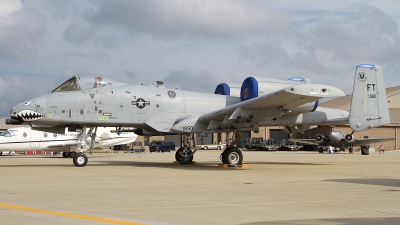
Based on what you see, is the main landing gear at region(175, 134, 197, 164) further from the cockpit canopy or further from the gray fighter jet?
the gray fighter jet

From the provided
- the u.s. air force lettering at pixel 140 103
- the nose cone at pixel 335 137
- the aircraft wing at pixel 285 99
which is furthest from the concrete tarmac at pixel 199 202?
the nose cone at pixel 335 137

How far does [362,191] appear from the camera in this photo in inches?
403

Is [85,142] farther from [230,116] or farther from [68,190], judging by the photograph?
[68,190]

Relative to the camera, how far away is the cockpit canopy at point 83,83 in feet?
60.7

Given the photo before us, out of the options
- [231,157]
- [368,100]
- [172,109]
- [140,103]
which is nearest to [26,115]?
[140,103]

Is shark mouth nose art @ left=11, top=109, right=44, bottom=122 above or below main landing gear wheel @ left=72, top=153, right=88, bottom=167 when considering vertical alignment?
above

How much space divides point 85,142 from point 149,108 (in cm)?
289

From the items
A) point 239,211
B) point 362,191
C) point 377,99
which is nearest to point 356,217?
point 239,211

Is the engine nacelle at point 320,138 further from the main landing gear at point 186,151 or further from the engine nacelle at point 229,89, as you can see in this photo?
the main landing gear at point 186,151

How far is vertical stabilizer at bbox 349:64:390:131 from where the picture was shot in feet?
62.3

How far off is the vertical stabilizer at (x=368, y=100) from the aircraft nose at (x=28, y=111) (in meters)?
12.0

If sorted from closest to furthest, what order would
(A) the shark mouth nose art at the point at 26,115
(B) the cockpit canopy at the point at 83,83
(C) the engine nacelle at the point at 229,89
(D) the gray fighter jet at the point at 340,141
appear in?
1. (A) the shark mouth nose art at the point at 26,115
2. (B) the cockpit canopy at the point at 83,83
3. (C) the engine nacelle at the point at 229,89
4. (D) the gray fighter jet at the point at 340,141

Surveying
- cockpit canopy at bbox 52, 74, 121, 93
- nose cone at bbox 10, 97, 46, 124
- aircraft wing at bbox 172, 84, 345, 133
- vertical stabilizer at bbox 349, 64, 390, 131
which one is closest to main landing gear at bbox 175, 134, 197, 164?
aircraft wing at bbox 172, 84, 345, 133

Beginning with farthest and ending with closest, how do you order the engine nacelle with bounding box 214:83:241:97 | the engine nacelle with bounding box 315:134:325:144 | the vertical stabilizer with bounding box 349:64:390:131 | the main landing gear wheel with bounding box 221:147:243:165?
1. the engine nacelle with bounding box 315:134:325:144
2. the engine nacelle with bounding box 214:83:241:97
3. the vertical stabilizer with bounding box 349:64:390:131
4. the main landing gear wheel with bounding box 221:147:243:165
